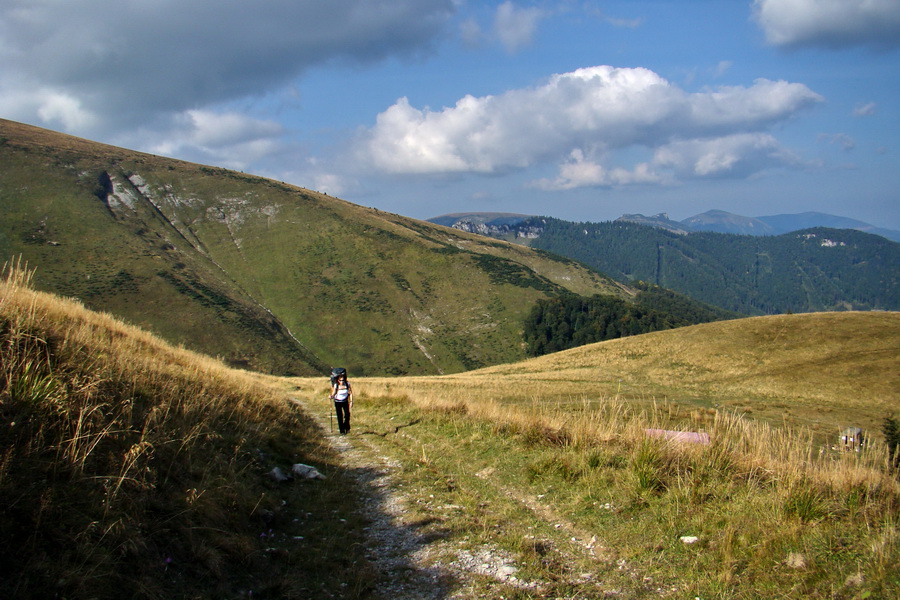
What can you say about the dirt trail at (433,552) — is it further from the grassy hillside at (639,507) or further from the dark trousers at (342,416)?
the dark trousers at (342,416)

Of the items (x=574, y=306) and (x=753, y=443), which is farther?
(x=574, y=306)

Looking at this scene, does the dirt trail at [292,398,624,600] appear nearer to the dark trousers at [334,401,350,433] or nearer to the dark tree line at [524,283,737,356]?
the dark trousers at [334,401,350,433]

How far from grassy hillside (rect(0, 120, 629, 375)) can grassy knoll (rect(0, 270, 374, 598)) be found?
86.7 meters

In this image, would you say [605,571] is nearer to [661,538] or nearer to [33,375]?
[661,538]

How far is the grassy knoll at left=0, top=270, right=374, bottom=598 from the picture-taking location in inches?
148

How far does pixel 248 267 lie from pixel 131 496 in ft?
487

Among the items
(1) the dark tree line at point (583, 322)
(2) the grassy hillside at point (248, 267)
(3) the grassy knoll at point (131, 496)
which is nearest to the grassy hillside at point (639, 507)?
(3) the grassy knoll at point (131, 496)

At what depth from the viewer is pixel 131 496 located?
4.66 metres

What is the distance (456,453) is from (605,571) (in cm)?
503

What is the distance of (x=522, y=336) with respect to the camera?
132 metres

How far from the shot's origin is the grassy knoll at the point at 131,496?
3.75 meters

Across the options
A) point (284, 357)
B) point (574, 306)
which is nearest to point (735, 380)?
point (284, 357)

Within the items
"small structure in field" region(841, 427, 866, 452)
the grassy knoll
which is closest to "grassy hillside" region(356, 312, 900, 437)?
"small structure in field" region(841, 427, 866, 452)

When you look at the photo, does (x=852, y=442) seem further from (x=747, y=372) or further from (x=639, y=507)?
(x=747, y=372)
